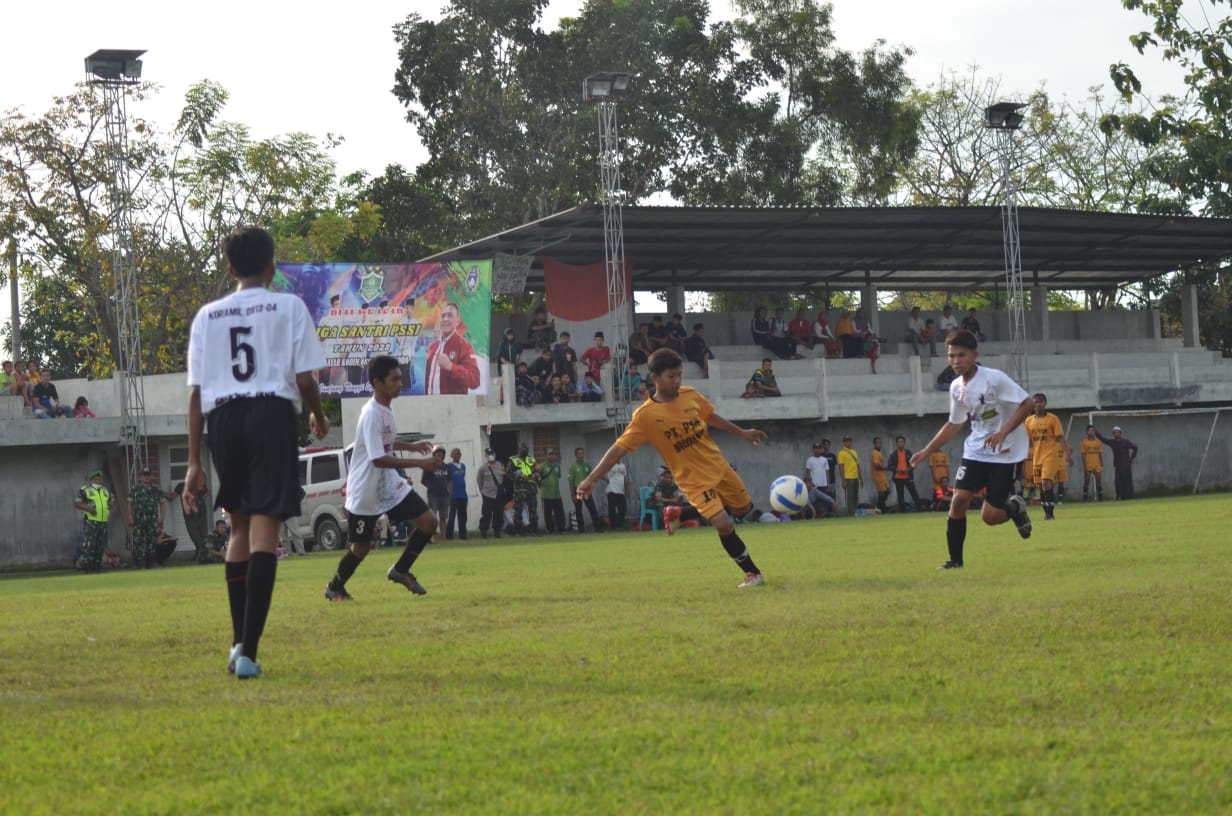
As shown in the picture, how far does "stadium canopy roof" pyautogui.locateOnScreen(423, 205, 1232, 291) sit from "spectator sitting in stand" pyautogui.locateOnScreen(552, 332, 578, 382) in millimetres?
2587

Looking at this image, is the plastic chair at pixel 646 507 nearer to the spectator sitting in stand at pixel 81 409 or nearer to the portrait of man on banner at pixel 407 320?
the portrait of man on banner at pixel 407 320

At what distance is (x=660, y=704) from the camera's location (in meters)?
5.74

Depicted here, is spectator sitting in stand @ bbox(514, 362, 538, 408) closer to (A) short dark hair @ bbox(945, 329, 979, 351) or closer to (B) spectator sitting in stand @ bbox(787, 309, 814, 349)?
(B) spectator sitting in stand @ bbox(787, 309, 814, 349)

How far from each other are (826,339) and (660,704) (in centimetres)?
3597

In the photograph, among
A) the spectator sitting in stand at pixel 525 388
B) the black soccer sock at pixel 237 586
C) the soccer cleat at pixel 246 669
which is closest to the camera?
the soccer cleat at pixel 246 669

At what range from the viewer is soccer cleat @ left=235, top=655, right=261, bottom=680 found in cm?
682

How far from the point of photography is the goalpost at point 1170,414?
3942cm

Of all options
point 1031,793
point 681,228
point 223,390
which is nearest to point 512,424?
point 681,228

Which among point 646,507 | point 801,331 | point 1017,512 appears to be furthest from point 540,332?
point 1017,512

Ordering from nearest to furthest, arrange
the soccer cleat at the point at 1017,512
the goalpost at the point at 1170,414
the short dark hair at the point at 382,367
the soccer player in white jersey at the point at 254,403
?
the soccer player in white jersey at the point at 254,403 → the short dark hair at the point at 382,367 → the soccer cleat at the point at 1017,512 → the goalpost at the point at 1170,414

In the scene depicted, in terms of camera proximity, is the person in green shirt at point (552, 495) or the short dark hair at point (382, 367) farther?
the person in green shirt at point (552, 495)

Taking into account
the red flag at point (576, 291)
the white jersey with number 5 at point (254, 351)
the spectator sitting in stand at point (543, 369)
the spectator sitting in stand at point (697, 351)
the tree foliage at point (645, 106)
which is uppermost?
the tree foliage at point (645, 106)

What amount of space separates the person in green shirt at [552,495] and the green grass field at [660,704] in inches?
872

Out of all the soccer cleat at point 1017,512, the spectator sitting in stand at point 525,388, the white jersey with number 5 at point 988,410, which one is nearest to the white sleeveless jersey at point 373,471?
the white jersey with number 5 at point 988,410
